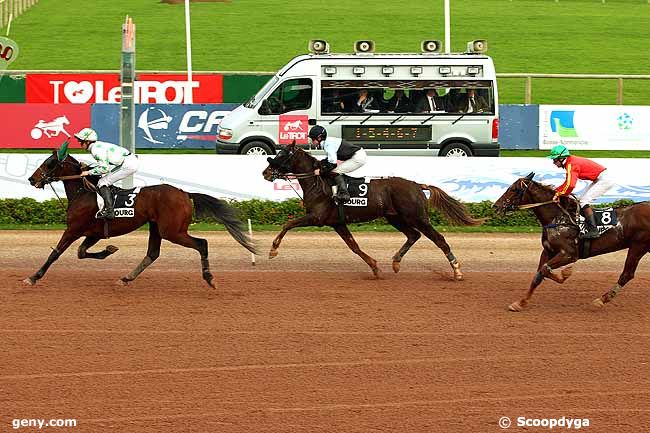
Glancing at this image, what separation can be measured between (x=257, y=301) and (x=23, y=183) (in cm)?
837

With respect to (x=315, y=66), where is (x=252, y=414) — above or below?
below

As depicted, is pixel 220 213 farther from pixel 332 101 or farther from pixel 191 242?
pixel 332 101

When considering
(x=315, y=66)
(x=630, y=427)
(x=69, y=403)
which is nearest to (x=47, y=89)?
(x=315, y=66)

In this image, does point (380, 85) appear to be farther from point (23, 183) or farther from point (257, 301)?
point (257, 301)

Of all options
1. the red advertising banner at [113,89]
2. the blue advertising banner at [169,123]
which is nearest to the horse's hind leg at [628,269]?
the blue advertising banner at [169,123]

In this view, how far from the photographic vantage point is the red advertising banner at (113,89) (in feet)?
99.2

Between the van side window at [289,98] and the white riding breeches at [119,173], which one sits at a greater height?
the van side window at [289,98]

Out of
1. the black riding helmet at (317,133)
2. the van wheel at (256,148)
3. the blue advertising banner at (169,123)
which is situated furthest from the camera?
the blue advertising banner at (169,123)

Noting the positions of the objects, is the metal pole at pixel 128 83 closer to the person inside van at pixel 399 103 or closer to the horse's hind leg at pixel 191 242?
the horse's hind leg at pixel 191 242

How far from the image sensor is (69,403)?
951 centimetres

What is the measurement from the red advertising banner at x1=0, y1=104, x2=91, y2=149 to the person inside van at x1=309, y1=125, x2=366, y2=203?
1382 centimetres

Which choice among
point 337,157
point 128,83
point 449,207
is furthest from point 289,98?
point 449,207

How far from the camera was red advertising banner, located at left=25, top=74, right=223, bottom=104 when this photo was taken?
3025cm

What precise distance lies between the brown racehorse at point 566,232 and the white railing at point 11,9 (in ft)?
119
